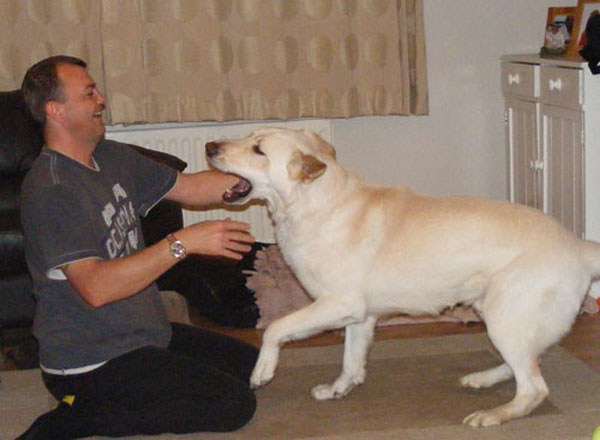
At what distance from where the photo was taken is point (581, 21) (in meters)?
4.48

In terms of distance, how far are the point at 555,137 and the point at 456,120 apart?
93 centimetres

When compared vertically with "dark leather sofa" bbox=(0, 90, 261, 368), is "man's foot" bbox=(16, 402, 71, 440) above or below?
below

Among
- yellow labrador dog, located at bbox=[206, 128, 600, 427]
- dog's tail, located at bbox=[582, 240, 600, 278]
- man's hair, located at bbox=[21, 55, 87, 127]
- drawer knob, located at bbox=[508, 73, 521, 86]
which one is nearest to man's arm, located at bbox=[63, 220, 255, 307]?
yellow labrador dog, located at bbox=[206, 128, 600, 427]

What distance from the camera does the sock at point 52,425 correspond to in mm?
2674

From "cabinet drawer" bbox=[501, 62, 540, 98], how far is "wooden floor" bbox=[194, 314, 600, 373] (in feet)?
3.99

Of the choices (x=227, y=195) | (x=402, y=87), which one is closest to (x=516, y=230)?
(x=227, y=195)

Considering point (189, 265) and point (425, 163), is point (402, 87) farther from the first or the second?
point (189, 265)

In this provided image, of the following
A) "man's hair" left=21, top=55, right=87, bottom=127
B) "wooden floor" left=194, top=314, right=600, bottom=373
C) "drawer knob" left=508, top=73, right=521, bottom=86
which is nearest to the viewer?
"man's hair" left=21, top=55, right=87, bottom=127

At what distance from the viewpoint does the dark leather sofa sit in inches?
149

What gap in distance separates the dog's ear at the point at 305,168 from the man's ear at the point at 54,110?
26.8 inches

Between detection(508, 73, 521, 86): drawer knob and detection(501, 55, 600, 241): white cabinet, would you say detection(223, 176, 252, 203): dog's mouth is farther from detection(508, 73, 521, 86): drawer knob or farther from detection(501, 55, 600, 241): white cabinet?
detection(508, 73, 521, 86): drawer knob

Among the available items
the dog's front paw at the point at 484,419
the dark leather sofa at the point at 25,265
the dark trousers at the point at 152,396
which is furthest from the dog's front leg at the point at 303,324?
the dark leather sofa at the point at 25,265

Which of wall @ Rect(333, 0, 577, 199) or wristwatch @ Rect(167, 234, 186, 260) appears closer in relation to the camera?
wristwatch @ Rect(167, 234, 186, 260)

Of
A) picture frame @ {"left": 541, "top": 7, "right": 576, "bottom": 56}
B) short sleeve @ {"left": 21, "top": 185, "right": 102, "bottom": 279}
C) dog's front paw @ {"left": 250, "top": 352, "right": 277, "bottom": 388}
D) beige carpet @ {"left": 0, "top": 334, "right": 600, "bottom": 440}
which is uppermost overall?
picture frame @ {"left": 541, "top": 7, "right": 576, "bottom": 56}
